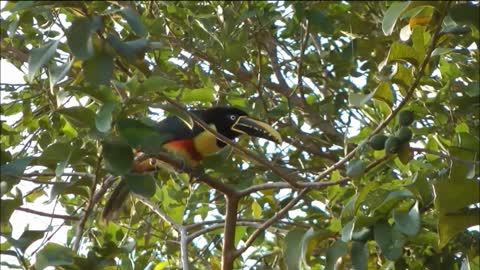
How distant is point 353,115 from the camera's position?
15.0ft

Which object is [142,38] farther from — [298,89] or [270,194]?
[298,89]

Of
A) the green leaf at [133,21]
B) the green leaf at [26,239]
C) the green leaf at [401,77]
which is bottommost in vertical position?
the green leaf at [26,239]

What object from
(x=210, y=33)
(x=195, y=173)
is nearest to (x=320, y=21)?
(x=210, y=33)

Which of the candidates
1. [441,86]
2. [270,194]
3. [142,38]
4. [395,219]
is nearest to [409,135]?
[395,219]

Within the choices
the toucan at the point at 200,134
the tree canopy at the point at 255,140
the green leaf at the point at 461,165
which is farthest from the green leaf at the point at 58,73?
the toucan at the point at 200,134

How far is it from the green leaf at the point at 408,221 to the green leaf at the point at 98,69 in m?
0.74

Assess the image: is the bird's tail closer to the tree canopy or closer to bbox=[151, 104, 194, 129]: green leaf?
the tree canopy

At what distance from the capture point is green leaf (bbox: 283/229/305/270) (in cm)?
243

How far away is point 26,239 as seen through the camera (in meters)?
2.35

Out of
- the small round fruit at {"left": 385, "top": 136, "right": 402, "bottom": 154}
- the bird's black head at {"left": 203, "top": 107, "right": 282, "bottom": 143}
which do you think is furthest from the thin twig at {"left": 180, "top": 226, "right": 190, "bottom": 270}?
the bird's black head at {"left": 203, "top": 107, "right": 282, "bottom": 143}

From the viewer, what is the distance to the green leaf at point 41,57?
2.00m

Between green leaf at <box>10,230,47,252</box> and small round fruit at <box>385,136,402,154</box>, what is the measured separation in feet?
2.73

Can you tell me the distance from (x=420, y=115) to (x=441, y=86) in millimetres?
120

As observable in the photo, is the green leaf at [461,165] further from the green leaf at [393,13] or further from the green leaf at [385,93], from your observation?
the green leaf at [393,13]
